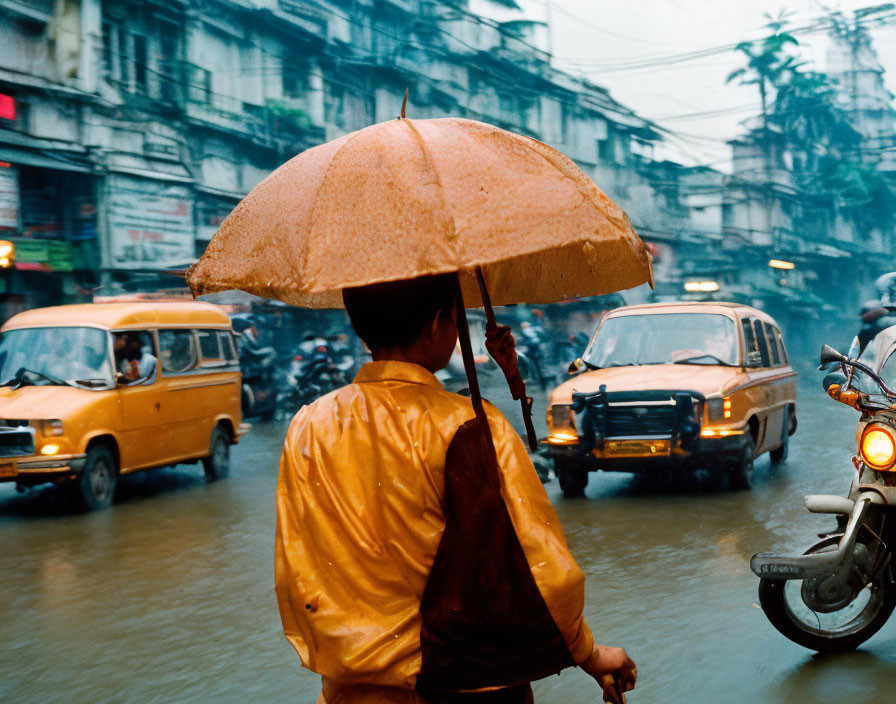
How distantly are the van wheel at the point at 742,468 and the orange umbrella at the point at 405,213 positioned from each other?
23.6 feet

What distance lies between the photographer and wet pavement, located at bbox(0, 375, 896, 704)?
4.63 metres

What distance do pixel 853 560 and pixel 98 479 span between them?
24.0 feet

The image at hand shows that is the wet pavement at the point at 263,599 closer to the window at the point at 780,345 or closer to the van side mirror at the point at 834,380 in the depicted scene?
the van side mirror at the point at 834,380

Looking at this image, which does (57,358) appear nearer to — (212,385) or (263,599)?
(212,385)

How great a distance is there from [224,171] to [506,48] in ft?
57.9

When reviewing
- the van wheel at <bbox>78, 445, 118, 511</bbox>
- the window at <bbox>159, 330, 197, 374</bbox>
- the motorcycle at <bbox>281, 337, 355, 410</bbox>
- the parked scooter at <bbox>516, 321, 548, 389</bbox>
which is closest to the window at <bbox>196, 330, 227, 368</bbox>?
the window at <bbox>159, 330, 197, 374</bbox>

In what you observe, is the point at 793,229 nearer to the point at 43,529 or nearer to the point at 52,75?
the point at 52,75

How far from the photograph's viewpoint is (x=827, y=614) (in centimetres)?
482

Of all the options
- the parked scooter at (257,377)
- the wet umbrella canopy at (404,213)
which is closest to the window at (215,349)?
the parked scooter at (257,377)

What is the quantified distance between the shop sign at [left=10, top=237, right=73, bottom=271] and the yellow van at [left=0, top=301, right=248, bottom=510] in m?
8.24

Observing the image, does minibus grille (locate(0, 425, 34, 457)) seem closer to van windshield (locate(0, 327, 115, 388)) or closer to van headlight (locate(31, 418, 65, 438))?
van headlight (locate(31, 418, 65, 438))

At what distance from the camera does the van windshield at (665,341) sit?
10.1m

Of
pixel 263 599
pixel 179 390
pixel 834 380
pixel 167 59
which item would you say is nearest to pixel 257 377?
pixel 179 390

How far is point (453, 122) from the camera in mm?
2281
